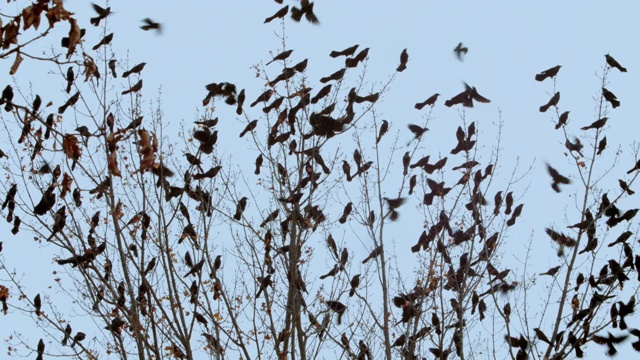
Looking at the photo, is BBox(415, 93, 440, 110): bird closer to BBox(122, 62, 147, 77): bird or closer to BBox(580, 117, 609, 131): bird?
BBox(580, 117, 609, 131): bird

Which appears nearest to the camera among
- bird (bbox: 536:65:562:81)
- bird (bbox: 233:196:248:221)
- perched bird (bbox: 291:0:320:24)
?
perched bird (bbox: 291:0:320:24)

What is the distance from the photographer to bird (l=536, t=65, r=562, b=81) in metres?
7.96

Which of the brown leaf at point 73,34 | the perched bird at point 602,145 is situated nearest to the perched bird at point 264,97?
the perched bird at point 602,145

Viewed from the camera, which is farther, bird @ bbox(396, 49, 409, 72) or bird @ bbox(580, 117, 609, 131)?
bird @ bbox(396, 49, 409, 72)

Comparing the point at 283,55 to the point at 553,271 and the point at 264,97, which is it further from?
the point at 553,271

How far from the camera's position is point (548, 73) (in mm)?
7992

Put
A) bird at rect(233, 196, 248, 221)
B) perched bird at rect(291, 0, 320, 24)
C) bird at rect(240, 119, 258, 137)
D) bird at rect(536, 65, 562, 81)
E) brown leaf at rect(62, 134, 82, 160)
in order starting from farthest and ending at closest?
bird at rect(536, 65, 562, 81)
bird at rect(240, 119, 258, 137)
bird at rect(233, 196, 248, 221)
perched bird at rect(291, 0, 320, 24)
brown leaf at rect(62, 134, 82, 160)

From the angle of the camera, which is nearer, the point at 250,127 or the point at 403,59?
the point at 250,127

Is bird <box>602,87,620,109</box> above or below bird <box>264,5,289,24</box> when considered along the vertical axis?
below

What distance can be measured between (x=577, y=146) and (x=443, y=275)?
6.46 ft

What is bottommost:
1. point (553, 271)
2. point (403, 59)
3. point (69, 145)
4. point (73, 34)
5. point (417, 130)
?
point (69, 145)

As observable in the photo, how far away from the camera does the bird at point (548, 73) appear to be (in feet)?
26.1

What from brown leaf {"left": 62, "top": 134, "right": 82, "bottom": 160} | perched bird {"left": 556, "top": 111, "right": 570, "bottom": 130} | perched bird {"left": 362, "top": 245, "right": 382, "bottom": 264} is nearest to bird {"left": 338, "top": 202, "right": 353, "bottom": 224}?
perched bird {"left": 362, "top": 245, "right": 382, "bottom": 264}

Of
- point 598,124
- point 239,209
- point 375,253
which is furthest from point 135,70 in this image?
point 598,124
